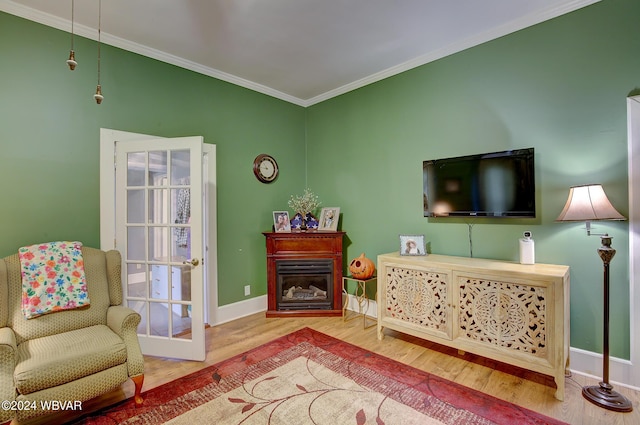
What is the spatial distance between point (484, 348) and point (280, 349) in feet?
5.77

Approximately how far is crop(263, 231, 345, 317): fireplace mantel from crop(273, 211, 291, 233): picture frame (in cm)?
19

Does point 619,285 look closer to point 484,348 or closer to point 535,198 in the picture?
point 535,198

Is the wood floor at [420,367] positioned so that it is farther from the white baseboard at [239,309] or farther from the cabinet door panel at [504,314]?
the cabinet door panel at [504,314]

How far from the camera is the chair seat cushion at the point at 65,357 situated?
5.63 ft

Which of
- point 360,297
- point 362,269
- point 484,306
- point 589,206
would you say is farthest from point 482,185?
point 360,297

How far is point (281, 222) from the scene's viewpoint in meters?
3.97

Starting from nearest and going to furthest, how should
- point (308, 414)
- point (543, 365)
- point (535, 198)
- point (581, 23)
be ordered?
point (308, 414)
point (543, 365)
point (581, 23)
point (535, 198)

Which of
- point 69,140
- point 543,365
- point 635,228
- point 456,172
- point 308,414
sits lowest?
point 308,414

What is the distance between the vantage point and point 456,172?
2.97 meters

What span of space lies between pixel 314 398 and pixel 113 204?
2424 mm

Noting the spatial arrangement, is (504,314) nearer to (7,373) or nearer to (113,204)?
(7,373)

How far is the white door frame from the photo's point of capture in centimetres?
277

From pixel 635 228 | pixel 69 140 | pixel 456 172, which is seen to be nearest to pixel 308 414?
pixel 456 172

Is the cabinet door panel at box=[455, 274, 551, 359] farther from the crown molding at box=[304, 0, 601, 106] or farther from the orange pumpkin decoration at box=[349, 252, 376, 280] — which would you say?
the crown molding at box=[304, 0, 601, 106]
